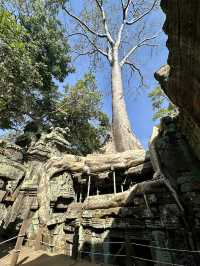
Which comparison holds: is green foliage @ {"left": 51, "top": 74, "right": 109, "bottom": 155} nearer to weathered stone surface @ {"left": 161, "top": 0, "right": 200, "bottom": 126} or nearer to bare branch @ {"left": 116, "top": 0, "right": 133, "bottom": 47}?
bare branch @ {"left": 116, "top": 0, "right": 133, "bottom": 47}

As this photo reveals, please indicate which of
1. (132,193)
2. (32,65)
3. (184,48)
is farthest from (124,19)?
(184,48)

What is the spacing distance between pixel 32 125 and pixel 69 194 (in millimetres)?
5928

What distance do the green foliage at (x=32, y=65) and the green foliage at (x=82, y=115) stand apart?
2.67 ft

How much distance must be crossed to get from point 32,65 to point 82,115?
400cm

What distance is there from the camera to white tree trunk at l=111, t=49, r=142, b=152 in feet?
26.8

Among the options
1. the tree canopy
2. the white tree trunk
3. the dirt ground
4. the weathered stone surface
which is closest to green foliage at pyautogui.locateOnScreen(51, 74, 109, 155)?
the tree canopy

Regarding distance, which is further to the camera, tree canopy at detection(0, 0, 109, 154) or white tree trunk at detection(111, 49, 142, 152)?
tree canopy at detection(0, 0, 109, 154)

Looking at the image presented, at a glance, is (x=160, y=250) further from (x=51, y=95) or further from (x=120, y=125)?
(x=51, y=95)

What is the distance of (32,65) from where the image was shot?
10.4 meters

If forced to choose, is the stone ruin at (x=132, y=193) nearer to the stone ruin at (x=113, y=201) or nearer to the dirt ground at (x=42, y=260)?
the stone ruin at (x=113, y=201)

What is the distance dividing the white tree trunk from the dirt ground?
439 cm

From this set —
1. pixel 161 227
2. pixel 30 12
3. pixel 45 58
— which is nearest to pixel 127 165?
pixel 161 227

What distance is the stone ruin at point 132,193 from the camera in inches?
98.6

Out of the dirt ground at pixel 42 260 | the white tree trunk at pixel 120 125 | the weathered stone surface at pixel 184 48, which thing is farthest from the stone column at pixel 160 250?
the white tree trunk at pixel 120 125
